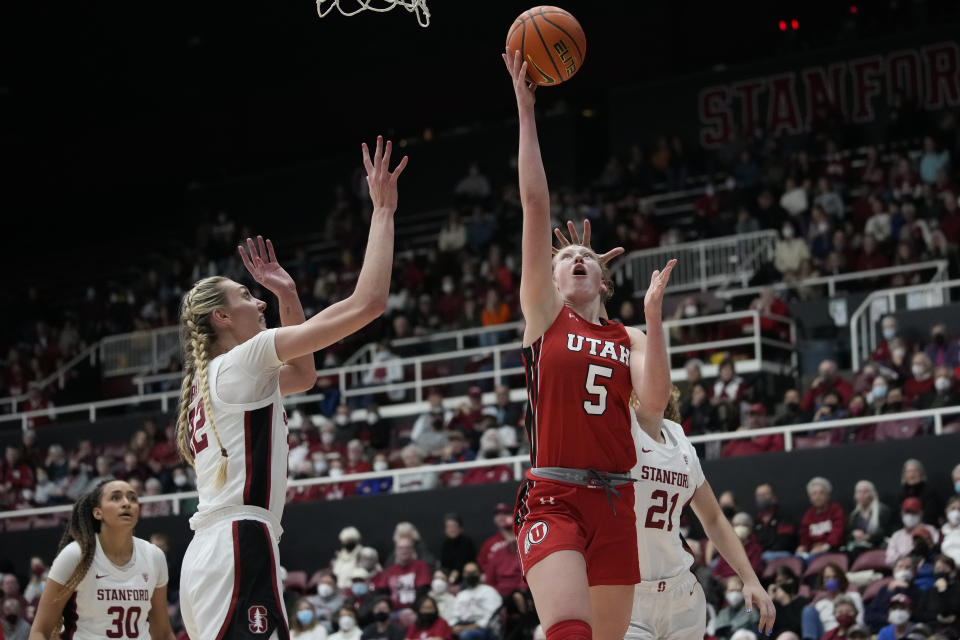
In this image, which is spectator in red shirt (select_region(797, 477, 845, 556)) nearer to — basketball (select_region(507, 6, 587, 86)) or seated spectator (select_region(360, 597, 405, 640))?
seated spectator (select_region(360, 597, 405, 640))

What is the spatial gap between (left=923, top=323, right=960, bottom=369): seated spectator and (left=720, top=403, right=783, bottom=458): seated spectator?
188 cm

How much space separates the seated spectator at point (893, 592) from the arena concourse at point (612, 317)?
0.07 ft

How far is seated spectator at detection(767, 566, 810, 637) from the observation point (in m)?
11.7

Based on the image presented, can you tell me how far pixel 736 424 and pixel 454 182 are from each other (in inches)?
549

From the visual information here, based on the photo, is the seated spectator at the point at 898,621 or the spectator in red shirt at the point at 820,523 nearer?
the seated spectator at the point at 898,621

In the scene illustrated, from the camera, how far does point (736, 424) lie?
1511 cm

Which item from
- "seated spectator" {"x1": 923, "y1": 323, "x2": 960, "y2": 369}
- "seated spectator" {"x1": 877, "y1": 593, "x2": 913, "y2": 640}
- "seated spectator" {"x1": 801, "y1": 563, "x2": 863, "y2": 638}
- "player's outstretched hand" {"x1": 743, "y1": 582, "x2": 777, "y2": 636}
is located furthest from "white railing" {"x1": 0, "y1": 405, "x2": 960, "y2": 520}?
"player's outstretched hand" {"x1": 743, "y1": 582, "x2": 777, "y2": 636}

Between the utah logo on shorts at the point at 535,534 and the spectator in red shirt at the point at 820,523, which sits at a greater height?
the utah logo on shorts at the point at 535,534

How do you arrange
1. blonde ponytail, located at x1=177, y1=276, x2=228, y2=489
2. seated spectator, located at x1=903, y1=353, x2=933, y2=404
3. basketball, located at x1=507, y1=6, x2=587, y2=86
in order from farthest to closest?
seated spectator, located at x1=903, y1=353, x2=933, y2=404 → basketball, located at x1=507, y1=6, x2=587, y2=86 → blonde ponytail, located at x1=177, y1=276, x2=228, y2=489

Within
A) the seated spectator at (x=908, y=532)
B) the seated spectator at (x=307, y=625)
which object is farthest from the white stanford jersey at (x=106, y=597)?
the seated spectator at (x=908, y=532)

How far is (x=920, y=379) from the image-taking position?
14289 mm

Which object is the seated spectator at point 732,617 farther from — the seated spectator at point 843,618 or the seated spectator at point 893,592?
the seated spectator at point 893,592

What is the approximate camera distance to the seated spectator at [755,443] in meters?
14.6

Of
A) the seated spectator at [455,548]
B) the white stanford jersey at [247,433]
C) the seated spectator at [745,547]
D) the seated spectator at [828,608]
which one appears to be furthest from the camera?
the seated spectator at [455,548]
